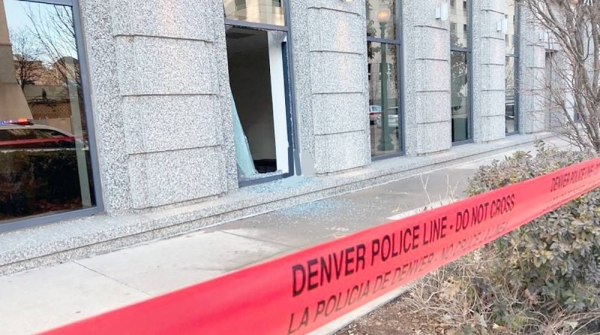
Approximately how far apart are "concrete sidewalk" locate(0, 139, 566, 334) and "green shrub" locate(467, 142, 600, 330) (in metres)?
1.40

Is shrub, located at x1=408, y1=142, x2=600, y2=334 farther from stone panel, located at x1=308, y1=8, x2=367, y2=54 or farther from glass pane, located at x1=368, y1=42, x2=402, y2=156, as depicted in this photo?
glass pane, located at x1=368, y1=42, x2=402, y2=156

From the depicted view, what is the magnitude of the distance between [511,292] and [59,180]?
15.4ft

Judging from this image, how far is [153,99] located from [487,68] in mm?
8903

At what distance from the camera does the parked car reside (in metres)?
4.88

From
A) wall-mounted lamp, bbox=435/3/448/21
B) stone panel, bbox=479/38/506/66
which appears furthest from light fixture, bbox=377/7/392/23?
stone panel, bbox=479/38/506/66

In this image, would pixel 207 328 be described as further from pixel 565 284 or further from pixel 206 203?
pixel 206 203

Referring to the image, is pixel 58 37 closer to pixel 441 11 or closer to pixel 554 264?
pixel 554 264

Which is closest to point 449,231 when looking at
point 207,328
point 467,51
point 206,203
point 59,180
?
point 207,328

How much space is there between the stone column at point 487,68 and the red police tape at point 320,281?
941 centimetres

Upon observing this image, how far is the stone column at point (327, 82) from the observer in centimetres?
716

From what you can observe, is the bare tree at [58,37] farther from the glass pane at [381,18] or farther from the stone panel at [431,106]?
the stone panel at [431,106]

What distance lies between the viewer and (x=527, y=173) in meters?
3.28

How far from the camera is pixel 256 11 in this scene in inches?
268

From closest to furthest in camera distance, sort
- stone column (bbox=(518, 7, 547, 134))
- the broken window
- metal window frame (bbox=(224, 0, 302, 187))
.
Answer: the broken window < metal window frame (bbox=(224, 0, 302, 187)) < stone column (bbox=(518, 7, 547, 134))
